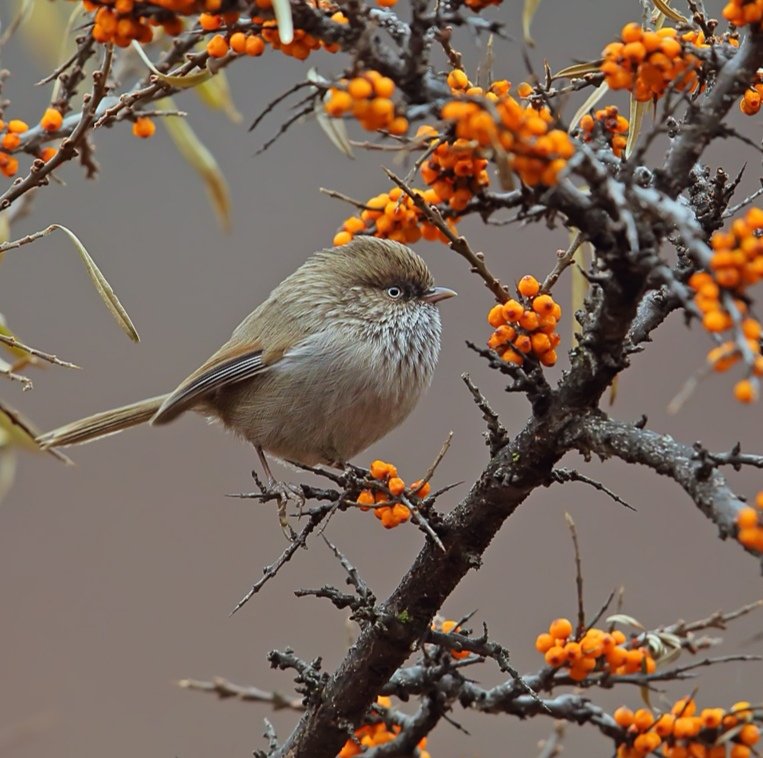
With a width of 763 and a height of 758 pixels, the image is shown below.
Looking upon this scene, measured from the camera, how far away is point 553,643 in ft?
6.66

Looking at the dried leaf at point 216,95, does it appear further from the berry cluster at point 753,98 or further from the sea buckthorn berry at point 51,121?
the berry cluster at point 753,98

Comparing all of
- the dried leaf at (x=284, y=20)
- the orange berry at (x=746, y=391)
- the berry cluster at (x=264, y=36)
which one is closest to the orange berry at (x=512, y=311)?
the berry cluster at (x=264, y=36)

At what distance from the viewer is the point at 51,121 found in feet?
7.20

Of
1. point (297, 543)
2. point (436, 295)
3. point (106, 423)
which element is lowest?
point (297, 543)

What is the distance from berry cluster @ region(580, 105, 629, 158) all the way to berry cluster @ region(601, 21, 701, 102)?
1.57 feet

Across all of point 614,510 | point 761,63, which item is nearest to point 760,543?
point 761,63

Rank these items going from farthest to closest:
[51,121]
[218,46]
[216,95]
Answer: [216,95]
[51,121]
[218,46]

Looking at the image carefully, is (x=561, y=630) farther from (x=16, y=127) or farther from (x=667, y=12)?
(x=16, y=127)

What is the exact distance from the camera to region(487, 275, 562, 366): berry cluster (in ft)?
5.86

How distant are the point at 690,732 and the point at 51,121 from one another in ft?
5.48

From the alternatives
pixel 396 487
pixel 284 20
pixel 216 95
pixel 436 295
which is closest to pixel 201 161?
pixel 216 95

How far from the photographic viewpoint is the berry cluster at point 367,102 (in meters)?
1.22

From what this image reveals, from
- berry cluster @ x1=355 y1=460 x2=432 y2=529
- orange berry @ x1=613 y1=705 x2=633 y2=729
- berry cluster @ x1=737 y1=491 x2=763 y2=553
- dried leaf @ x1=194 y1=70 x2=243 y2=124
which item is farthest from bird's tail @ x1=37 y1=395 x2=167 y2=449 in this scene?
berry cluster @ x1=737 y1=491 x2=763 y2=553

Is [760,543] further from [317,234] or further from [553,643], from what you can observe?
Answer: [317,234]
